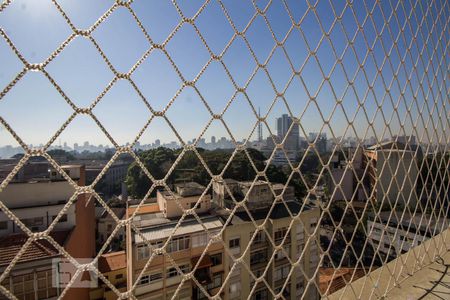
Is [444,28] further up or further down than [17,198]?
further up

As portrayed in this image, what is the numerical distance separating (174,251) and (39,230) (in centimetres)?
150

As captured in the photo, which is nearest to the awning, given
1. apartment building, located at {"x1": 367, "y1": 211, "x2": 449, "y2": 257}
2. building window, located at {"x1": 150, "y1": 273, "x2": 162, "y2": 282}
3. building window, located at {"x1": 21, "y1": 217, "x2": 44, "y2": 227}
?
building window, located at {"x1": 150, "y1": 273, "x2": 162, "y2": 282}

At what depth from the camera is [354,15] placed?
761 mm

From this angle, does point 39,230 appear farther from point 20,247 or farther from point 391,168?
point 391,168

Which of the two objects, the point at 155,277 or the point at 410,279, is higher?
the point at 410,279

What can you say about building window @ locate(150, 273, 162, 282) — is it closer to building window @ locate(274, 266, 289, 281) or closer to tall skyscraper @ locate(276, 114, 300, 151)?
building window @ locate(274, 266, 289, 281)

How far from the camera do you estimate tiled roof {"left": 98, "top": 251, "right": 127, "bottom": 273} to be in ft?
12.5

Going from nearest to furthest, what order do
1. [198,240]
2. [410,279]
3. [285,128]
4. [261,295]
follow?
[410,279]
[285,128]
[198,240]
[261,295]

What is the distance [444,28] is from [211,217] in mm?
3053

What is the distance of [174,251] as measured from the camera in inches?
135

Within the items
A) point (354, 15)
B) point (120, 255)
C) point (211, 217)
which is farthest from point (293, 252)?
point (354, 15)

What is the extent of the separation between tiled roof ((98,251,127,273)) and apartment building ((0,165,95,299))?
41 centimetres

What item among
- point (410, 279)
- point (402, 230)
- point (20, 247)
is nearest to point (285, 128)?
point (402, 230)

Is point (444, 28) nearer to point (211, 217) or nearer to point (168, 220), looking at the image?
point (211, 217)
